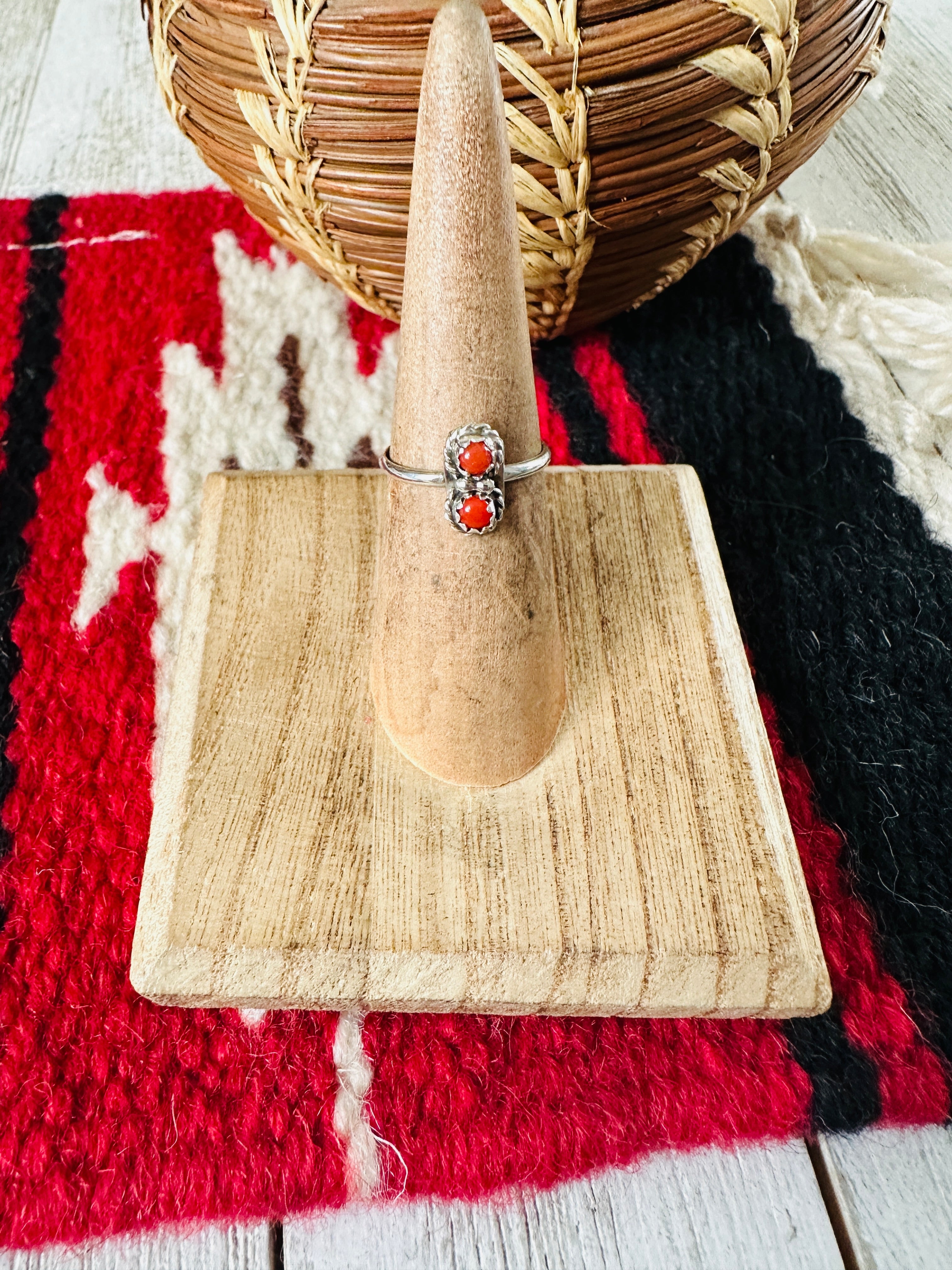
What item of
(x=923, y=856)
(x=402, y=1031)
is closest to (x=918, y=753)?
(x=923, y=856)

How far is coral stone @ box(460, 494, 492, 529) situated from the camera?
43 cm

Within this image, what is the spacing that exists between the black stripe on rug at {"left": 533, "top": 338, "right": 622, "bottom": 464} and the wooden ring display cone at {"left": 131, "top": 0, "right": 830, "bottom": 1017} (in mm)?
212

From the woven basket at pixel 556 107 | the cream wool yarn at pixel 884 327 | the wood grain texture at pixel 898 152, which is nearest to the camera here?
the woven basket at pixel 556 107

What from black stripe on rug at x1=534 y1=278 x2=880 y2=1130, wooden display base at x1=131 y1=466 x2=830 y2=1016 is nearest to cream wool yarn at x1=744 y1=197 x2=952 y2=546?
wooden display base at x1=131 y1=466 x2=830 y2=1016

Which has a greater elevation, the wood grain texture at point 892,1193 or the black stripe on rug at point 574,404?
the black stripe on rug at point 574,404

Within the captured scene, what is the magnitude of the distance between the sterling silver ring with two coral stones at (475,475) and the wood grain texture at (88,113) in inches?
27.1

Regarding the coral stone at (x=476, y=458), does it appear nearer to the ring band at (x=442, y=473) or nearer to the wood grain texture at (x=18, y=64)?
the ring band at (x=442, y=473)

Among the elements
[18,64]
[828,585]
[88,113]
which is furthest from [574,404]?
[18,64]

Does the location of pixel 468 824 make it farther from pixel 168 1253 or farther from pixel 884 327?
pixel 884 327

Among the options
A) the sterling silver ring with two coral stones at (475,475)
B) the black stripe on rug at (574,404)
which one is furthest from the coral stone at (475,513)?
the black stripe on rug at (574,404)

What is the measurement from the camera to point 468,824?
1.56 feet

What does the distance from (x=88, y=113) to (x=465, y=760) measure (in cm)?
99

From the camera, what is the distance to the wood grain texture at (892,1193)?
448mm

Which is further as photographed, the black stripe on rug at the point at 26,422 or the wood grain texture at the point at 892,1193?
the black stripe on rug at the point at 26,422
